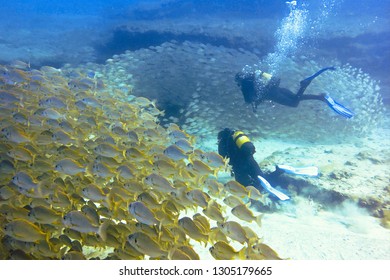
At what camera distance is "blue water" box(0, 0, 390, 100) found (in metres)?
17.8

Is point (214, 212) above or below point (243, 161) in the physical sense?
above

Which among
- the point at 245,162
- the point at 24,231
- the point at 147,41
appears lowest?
the point at 245,162

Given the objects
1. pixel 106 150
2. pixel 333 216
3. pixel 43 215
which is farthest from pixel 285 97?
pixel 43 215

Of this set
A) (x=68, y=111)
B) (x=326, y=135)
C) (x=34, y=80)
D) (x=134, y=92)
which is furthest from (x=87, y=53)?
(x=326, y=135)

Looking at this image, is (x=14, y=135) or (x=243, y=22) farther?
(x=243, y=22)

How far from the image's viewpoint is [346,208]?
23.5 ft

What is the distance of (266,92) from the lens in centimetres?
992

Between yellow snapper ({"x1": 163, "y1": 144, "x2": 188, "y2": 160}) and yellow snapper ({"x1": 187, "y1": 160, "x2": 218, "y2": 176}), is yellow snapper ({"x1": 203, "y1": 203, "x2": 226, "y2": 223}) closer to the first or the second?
yellow snapper ({"x1": 187, "y1": 160, "x2": 218, "y2": 176})

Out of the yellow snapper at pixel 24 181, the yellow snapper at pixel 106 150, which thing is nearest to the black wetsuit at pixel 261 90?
the yellow snapper at pixel 106 150

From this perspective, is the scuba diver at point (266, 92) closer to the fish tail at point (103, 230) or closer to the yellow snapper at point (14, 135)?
the yellow snapper at point (14, 135)

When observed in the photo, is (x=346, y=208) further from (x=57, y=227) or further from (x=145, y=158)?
(x=57, y=227)

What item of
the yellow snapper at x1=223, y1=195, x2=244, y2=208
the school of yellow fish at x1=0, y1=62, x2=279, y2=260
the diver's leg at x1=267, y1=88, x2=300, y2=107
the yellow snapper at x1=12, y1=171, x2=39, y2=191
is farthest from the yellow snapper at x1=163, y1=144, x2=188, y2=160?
the diver's leg at x1=267, y1=88, x2=300, y2=107

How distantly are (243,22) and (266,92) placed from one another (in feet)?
41.4

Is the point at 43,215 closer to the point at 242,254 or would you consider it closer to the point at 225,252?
the point at 225,252
